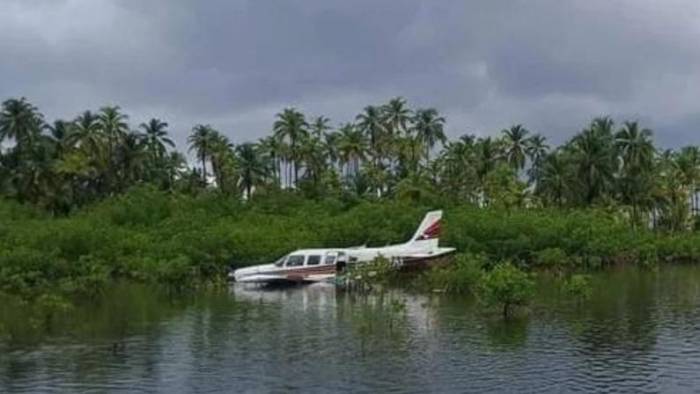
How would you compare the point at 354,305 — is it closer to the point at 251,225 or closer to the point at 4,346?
the point at 4,346

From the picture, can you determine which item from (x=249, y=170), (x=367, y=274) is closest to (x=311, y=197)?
(x=249, y=170)

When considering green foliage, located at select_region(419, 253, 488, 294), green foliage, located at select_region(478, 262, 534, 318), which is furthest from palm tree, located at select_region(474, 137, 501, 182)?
green foliage, located at select_region(478, 262, 534, 318)

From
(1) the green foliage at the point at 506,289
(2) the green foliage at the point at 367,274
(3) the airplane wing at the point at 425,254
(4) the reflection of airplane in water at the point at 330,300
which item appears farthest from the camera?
(3) the airplane wing at the point at 425,254

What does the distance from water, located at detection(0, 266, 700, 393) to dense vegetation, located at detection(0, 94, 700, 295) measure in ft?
35.5

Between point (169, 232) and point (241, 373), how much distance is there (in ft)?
144

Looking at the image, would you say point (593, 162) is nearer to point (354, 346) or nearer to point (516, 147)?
point (516, 147)

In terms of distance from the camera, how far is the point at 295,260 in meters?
58.9

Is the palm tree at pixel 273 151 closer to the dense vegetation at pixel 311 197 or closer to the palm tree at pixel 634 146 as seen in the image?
the dense vegetation at pixel 311 197

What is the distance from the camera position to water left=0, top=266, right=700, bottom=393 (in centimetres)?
2606

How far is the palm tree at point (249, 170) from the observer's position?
104 meters

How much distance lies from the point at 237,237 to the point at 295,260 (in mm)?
8069

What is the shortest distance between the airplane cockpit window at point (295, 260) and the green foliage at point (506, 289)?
2051 cm

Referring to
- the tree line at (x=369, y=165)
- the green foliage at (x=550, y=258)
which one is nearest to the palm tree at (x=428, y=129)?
the tree line at (x=369, y=165)

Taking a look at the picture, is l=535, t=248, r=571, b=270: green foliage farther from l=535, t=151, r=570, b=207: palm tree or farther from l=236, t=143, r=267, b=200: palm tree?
l=236, t=143, r=267, b=200: palm tree
